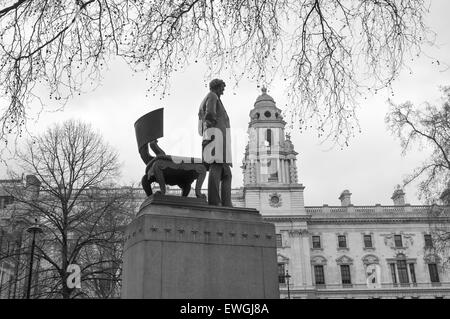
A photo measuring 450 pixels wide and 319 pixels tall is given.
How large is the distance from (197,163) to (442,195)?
1745 cm

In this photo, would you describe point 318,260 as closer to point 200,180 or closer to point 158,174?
point 200,180

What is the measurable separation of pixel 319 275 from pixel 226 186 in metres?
52.5

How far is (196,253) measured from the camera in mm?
7363

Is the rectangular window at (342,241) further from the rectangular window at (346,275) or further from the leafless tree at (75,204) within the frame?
the leafless tree at (75,204)

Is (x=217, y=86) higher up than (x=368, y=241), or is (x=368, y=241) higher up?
(x=368, y=241)

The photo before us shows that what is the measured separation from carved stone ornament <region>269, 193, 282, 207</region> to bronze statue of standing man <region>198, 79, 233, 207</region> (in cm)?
5019

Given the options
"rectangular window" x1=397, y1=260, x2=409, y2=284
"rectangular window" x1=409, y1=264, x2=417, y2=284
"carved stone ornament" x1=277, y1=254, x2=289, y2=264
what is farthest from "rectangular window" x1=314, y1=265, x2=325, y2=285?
"rectangular window" x1=409, y1=264, x2=417, y2=284

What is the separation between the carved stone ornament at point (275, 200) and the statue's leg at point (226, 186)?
5020 centimetres

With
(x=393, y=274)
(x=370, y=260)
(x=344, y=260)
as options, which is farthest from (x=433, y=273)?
(x=344, y=260)

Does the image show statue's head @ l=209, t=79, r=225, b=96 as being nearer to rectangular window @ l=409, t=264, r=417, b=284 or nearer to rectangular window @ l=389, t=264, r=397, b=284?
rectangular window @ l=389, t=264, r=397, b=284

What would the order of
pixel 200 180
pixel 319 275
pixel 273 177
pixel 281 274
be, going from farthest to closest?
pixel 273 177, pixel 319 275, pixel 281 274, pixel 200 180

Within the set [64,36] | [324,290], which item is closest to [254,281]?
[64,36]
